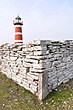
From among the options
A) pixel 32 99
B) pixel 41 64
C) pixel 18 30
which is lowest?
pixel 32 99

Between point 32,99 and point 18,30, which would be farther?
point 18,30

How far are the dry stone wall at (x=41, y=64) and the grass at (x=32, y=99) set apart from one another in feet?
0.69

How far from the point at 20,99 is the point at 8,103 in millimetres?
462

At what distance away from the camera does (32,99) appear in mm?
7695

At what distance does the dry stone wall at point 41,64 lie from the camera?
7.69 m

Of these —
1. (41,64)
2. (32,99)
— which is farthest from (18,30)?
(32,99)

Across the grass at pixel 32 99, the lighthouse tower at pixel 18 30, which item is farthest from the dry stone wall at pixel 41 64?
the lighthouse tower at pixel 18 30

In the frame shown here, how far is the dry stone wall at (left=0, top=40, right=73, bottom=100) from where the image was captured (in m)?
7.69

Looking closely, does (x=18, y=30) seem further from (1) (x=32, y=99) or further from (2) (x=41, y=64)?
(1) (x=32, y=99)

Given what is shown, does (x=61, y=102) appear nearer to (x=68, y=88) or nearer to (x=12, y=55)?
(x=68, y=88)

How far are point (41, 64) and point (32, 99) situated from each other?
1300mm

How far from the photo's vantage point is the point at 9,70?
10.6 m

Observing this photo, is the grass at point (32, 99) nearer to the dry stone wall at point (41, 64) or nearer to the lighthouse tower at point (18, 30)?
the dry stone wall at point (41, 64)

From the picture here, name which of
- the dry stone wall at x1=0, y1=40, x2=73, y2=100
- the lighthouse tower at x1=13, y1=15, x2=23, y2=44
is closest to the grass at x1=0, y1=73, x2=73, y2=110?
the dry stone wall at x1=0, y1=40, x2=73, y2=100
